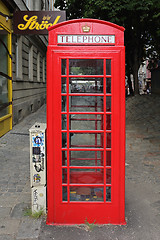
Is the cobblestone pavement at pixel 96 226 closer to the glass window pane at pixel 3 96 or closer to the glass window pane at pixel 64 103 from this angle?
the glass window pane at pixel 3 96

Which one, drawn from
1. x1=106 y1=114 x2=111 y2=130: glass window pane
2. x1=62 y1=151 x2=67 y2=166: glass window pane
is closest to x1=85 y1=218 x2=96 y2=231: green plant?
x1=62 y1=151 x2=67 y2=166: glass window pane

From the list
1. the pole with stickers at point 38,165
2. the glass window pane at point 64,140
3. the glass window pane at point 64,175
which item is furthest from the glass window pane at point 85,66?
the glass window pane at point 64,175

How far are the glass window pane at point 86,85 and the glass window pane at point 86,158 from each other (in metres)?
0.81

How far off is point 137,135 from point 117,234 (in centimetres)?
689

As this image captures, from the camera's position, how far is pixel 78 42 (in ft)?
11.3

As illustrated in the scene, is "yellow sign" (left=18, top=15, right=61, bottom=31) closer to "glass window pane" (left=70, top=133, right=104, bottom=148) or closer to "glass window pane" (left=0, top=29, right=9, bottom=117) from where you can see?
"glass window pane" (left=0, top=29, right=9, bottom=117)

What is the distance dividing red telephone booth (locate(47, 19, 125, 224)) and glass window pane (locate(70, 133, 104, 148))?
0.01 metres

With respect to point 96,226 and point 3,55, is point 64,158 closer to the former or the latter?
point 96,226

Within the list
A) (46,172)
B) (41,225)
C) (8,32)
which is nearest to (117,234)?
(41,225)

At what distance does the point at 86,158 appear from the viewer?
159 inches

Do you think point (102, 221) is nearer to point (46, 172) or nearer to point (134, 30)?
point (46, 172)

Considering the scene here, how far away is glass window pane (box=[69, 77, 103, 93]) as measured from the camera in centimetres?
349

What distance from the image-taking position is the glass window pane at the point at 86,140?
372 centimetres

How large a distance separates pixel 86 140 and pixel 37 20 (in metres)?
7.44
